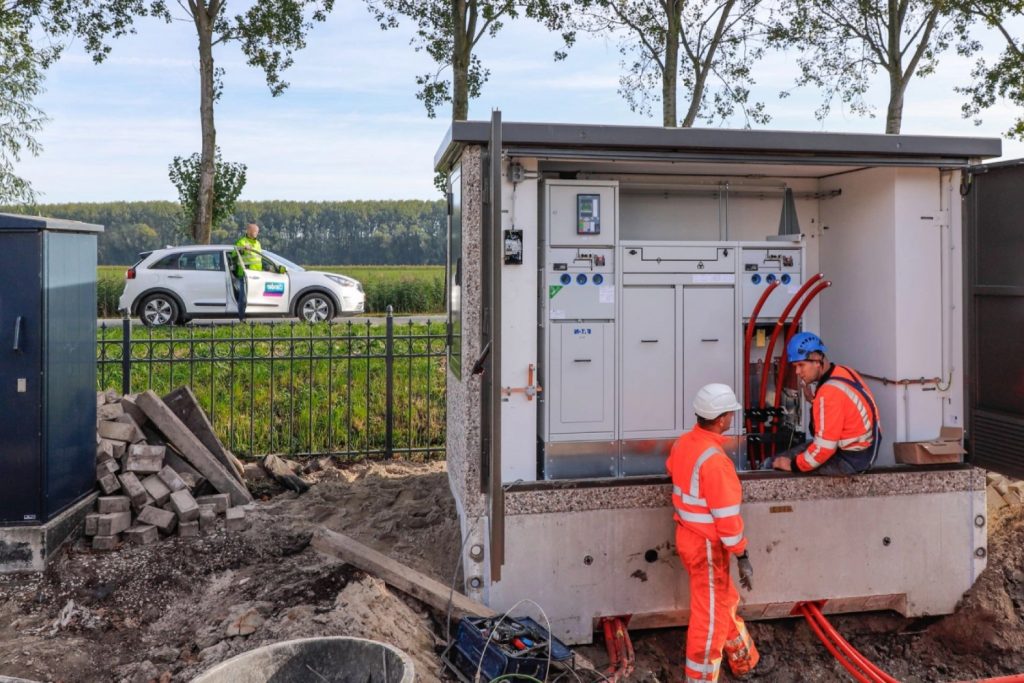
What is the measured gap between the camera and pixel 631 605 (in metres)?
6.20

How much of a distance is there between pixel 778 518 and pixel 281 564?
357 centimetres

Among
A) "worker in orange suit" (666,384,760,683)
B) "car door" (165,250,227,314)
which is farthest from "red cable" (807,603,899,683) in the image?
"car door" (165,250,227,314)

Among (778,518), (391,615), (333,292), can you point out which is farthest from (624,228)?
(333,292)

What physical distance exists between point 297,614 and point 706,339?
349 centimetres

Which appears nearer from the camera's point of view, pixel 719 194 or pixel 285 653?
pixel 285 653

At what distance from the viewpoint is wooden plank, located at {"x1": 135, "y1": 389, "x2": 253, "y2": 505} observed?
7.55m

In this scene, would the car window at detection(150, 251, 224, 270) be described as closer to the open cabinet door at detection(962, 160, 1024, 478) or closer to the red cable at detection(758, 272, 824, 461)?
the red cable at detection(758, 272, 824, 461)

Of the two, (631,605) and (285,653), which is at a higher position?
(285,653)

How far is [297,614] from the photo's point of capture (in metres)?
5.52

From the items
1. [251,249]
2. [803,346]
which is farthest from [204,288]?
[803,346]

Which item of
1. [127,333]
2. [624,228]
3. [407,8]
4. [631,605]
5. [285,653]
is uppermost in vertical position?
[407,8]

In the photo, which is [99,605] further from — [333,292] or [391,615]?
[333,292]

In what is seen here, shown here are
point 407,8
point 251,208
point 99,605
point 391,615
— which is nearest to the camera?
point 391,615

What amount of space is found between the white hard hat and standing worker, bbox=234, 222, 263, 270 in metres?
12.1
